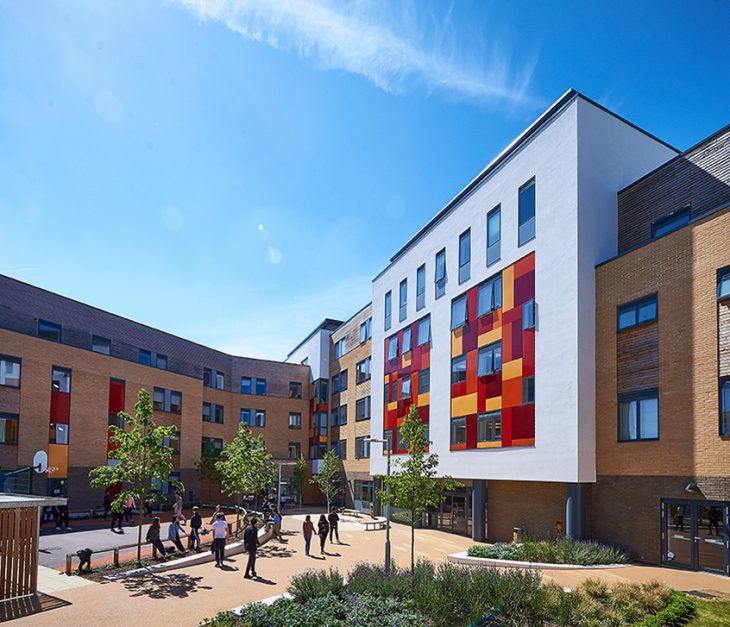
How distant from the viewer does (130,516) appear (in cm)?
3331

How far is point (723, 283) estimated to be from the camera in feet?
63.5

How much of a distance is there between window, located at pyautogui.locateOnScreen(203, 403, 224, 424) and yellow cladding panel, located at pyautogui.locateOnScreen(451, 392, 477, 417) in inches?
1053

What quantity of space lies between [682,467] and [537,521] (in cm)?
867

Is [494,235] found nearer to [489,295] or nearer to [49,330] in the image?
[489,295]

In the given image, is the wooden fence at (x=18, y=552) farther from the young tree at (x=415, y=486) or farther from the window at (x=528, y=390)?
the window at (x=528, y=390)

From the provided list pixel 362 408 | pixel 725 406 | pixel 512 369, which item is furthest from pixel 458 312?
pixel 362 408

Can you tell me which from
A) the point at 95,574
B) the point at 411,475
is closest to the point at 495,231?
the point at 411,475

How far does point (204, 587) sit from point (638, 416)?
49.7 ft

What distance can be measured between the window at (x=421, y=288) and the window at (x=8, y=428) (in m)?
22.4

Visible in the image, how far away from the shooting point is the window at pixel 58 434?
34.3 m

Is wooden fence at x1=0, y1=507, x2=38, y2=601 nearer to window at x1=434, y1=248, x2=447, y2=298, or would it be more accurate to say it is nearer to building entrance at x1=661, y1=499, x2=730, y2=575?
building entrance at x1=661, y1=499, x2=730, y2=575

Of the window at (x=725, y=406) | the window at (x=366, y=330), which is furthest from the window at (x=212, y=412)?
the window at (x=725, y=406)

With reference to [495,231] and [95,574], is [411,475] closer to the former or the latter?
[95,574]

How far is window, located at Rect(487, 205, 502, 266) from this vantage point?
2959 centimetres
